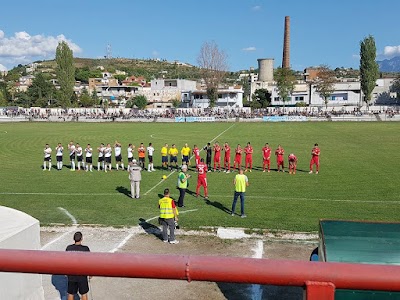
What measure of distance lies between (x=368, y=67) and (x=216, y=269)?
283 ft

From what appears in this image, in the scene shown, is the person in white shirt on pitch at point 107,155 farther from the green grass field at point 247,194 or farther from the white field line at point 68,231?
the white field line at point 68,231

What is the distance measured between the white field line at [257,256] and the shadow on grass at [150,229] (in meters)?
3.01

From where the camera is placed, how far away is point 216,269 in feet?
5.42

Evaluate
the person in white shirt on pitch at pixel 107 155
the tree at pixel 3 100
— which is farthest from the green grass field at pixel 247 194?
the tree at pixel 3 100

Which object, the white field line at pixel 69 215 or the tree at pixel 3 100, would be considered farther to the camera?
the tree at pixel 3 100

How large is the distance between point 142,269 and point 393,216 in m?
14.9

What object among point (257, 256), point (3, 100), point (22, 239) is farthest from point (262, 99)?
point (22, 239)

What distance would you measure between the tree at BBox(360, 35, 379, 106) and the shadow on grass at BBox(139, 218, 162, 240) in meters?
75.4

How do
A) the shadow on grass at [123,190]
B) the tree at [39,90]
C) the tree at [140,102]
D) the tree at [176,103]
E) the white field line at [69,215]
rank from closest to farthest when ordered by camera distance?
the white field line at [69,215]
the shadow on grass at [123,190]
the tree at [140,102]
the tree at [39,90]
the tree at [176,103]

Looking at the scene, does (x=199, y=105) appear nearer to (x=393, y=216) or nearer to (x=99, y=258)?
(x=393, y=216)

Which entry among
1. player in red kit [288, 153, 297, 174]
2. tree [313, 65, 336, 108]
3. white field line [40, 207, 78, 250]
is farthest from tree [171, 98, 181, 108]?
white field line [40, 207, 78, 250]

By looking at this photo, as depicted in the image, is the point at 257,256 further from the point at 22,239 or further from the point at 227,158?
the point at 227,158

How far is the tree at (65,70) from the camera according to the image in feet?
283

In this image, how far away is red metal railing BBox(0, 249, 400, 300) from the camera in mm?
1588
